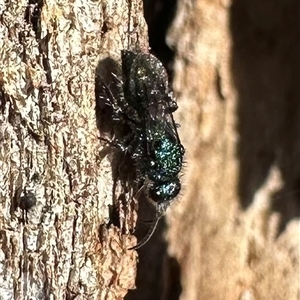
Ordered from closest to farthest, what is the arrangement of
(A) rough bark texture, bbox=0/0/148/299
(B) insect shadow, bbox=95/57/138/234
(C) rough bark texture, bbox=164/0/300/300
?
(A) rough bark texture, bbox=0/0/148/299 → (B) insect shadow, bbox=95/57/138/234 → (C) rough bark texture, bbox=164/0/300/300

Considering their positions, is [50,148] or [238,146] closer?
[50,148]

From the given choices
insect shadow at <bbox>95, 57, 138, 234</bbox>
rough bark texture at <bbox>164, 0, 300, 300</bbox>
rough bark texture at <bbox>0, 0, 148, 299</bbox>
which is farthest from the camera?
rough bark texture at <bbox>164, 0, 300, 300</bbox>

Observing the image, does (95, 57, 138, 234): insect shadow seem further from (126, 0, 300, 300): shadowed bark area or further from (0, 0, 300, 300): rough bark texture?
(126, 0, 300, 300): shadowed bark area

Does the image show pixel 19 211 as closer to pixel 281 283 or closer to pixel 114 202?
pixel 114 202

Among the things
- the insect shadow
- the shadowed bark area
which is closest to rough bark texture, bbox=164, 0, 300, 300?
the shadowed bark area

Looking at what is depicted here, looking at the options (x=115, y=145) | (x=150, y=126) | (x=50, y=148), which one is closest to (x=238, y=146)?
(x=150, y=126)

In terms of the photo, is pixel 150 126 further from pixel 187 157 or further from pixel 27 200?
pixel 27 200

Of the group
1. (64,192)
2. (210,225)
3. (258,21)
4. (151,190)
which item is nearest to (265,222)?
(210,225)
